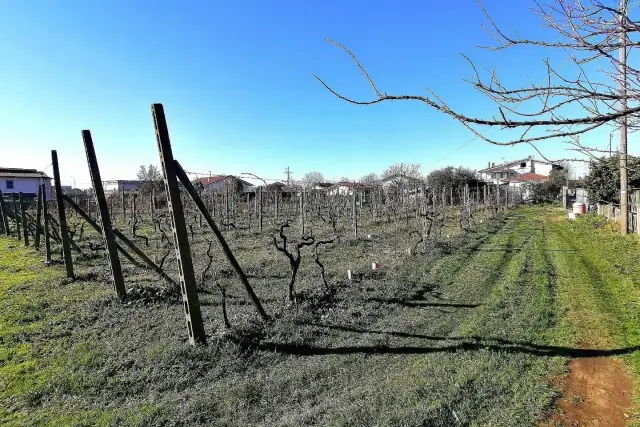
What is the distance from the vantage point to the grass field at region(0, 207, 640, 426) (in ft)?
10.7

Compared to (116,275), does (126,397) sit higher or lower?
lower

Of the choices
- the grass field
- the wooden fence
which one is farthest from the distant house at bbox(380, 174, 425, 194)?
the grass field

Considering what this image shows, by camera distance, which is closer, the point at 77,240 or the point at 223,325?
the point at 223,325

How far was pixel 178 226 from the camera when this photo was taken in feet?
14.4

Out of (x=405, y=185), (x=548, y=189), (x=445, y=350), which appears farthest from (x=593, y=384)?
(x=548, y=189)

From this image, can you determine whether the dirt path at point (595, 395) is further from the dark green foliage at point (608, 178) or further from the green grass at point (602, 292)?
the dark green foliage at point (608, 178)

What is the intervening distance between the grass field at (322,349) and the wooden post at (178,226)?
25 centimetres

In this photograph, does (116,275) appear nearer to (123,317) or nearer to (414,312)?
(123,317)

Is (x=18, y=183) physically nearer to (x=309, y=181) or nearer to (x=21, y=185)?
(x=21, y=185)

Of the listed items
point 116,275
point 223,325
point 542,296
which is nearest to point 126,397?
point 223,325

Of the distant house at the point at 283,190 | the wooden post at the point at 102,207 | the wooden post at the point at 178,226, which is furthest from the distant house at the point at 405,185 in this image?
the wooden post at the point at 178,226

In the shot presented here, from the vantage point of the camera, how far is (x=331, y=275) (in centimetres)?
816

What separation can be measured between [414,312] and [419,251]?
16.3ft

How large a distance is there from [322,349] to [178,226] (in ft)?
7.11
